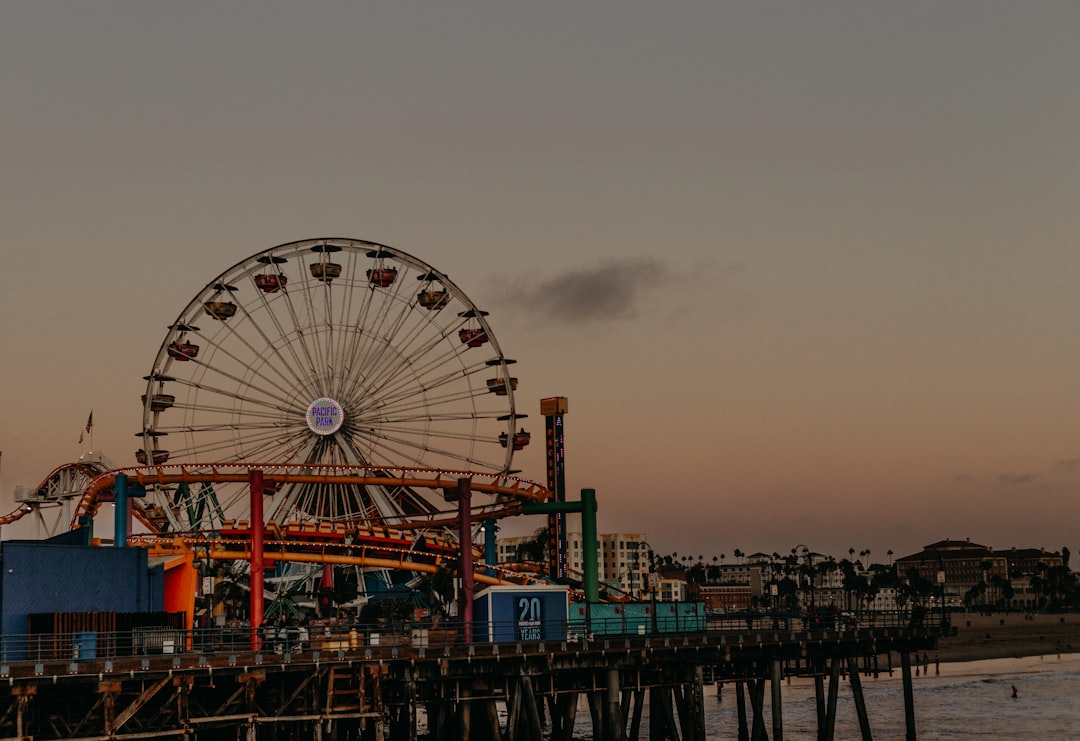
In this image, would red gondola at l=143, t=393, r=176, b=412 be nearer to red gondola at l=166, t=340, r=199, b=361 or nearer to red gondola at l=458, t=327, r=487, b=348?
red gondola at l=166, t=340, r=199, b=361

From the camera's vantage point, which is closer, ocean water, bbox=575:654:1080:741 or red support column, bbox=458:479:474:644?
red support column, bbox=458:479:474:644

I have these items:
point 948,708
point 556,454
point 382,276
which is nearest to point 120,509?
point 382,276

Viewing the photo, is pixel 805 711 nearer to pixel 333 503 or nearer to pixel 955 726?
pixel 955 726

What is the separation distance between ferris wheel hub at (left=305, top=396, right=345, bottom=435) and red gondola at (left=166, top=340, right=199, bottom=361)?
7.80 m

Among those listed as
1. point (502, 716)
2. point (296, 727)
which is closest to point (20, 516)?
point (502, 716)

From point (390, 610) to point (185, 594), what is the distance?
27.1 metres

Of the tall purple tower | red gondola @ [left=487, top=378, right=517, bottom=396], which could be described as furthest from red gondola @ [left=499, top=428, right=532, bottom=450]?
the tall purple tower

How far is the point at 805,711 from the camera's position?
105 meters

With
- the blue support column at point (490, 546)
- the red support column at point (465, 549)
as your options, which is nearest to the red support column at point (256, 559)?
the red support column at point (465, 549)

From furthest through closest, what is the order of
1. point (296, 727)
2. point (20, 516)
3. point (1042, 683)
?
point (1042, 683)
point (20, 516)
point (296, 727)

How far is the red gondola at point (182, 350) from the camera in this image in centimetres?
8888

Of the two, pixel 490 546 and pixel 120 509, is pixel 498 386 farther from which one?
pixel 120 509

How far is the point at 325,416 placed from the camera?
292ft

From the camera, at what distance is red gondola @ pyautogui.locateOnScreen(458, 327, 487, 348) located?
3652 inches
